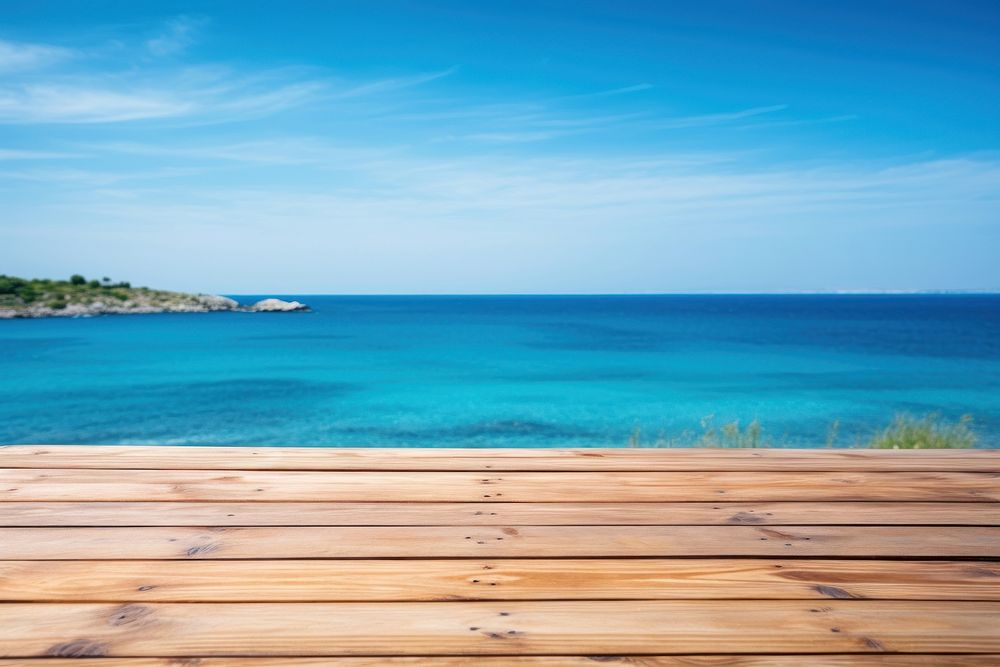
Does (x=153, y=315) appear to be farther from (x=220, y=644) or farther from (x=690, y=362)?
(x=220, y=644)

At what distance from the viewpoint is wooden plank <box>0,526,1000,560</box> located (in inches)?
66.1

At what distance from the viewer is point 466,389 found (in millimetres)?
17797

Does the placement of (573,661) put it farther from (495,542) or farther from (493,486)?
(493,486)

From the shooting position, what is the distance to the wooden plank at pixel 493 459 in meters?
2.50

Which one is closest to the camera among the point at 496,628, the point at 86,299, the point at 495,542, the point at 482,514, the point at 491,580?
the point at 496,628

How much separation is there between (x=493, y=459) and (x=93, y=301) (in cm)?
6412

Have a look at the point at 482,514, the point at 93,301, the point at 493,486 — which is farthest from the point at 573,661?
the point at 93,301

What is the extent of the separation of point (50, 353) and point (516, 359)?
19.1 metres

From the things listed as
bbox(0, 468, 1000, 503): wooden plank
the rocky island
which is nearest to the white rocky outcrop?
the rocky island

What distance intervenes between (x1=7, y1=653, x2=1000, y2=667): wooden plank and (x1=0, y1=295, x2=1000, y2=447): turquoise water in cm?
1002

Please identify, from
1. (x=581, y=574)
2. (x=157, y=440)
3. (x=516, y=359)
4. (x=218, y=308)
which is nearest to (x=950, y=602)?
(x=581, y=574)

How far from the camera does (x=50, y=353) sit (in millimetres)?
25734

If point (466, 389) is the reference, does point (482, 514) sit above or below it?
above

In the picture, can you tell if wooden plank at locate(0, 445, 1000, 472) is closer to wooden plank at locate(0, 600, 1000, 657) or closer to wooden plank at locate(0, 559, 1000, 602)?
wooden plank at locate(0, 559, 1000, 602)
